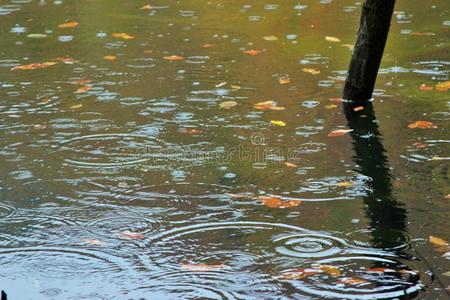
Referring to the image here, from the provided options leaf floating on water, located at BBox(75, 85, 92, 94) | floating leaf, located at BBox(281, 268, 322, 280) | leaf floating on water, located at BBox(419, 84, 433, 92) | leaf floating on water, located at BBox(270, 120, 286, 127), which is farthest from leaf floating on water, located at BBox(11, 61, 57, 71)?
floating leaf, located at BBox(281, 268, 322, 280)

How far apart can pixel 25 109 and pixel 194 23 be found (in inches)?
174

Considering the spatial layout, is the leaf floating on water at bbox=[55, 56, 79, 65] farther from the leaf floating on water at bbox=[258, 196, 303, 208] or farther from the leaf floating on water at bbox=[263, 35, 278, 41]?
the leaf floating on water at bbox=[258, 196, 303, 208]

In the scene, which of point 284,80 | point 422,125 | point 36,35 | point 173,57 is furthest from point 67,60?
point 422,125

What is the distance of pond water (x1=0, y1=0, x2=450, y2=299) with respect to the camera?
435cm

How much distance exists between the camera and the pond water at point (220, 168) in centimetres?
435

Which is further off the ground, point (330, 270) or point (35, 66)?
point (330, 270)

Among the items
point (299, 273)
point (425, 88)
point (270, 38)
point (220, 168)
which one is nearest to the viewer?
point (299, 273)

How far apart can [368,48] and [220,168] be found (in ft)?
6.93

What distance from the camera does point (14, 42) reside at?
34.8 ft

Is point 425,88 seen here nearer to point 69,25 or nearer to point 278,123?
point 278,123

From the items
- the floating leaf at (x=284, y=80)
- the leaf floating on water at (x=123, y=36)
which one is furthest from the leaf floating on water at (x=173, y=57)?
the floating leaf at (x=284, y=80)

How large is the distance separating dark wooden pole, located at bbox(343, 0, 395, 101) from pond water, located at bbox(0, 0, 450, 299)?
7.5 inches

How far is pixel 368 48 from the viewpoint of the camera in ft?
23.8

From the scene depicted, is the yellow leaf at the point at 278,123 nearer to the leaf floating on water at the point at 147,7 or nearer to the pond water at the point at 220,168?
the pond water at the point at 220,168
